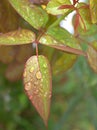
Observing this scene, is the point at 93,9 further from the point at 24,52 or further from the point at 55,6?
the point at 24,52

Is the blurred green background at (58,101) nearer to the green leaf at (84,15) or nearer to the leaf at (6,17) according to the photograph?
the leaf at (6,17)

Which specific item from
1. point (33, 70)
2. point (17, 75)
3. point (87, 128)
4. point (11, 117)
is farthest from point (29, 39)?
point (87, 128)

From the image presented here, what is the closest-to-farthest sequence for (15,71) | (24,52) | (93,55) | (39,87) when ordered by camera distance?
(39,87), (93,55), (24,52), (15,71)

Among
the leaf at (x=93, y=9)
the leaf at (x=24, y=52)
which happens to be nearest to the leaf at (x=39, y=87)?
the leaf at (x=93, y=9)

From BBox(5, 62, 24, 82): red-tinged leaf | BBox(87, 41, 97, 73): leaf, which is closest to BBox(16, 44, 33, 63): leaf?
BBox(5, 62, 24, 82): red-tinged leaf

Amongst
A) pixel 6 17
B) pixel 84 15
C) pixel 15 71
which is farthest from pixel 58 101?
pixel 84 15
